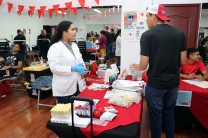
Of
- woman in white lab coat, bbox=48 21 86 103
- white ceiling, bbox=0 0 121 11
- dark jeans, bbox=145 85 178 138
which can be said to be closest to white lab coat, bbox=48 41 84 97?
woman in white lab coat, bbox=48 21 86 103

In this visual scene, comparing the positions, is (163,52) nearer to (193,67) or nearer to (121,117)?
(121,117)

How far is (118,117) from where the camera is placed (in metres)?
1.44

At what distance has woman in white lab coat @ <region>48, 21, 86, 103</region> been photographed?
195 centimetres

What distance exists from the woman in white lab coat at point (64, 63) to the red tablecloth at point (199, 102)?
4.18 feet

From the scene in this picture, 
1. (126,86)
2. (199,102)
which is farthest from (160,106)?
(199,102)

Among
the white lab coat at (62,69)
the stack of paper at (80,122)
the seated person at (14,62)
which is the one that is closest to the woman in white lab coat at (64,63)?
the white lab coat at (62,69)

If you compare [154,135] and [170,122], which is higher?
[170,122]

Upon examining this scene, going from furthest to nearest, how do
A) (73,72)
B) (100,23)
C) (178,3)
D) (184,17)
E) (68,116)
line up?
(100,23) < (184,17) < (178,3) < (73,72) < (68,116)

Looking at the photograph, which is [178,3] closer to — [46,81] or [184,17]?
[184,17]

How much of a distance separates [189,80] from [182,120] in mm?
547

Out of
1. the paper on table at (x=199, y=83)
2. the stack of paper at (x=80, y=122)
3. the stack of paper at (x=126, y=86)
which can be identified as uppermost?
the stack of paper at (x=126, y=86)

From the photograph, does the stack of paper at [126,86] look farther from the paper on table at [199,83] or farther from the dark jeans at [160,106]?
the paper on table at [199,83]

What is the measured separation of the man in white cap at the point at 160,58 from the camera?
1576 mm


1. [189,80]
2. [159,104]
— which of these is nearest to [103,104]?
[159,104]
